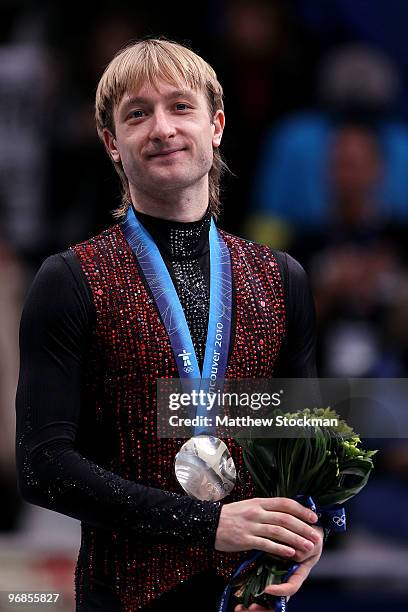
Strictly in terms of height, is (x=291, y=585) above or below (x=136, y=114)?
below

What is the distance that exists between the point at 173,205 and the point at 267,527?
77 centimetres

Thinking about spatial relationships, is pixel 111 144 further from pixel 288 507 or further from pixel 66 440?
pixel 288 507

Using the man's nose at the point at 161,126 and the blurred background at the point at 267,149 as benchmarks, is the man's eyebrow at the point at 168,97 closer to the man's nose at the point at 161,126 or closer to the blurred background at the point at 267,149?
the man's nose at the point at 161,126

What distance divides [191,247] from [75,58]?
3869mm

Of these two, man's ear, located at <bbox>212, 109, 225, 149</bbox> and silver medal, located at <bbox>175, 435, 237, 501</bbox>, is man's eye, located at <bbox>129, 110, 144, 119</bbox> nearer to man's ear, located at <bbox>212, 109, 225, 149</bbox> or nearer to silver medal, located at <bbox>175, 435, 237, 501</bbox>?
man's ear, located at <bbox>212, 109, 225, 149</bbox>

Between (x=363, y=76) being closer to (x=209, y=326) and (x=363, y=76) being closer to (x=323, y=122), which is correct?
(x=323, y=122)

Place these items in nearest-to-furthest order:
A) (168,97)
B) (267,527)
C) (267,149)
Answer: (267,527), (168,97), (267,149)

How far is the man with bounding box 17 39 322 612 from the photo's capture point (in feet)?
7.77

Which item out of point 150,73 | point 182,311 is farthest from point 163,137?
point 182,311

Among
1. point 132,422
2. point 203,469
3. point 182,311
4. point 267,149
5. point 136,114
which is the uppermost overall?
point 267,149

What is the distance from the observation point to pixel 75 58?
631cm

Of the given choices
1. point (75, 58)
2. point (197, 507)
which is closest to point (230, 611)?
point (197, 507)

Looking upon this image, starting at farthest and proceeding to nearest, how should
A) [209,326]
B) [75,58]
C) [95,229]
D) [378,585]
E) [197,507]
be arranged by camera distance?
[75,58] < [95,229] < [378,585] < [209,326] < [197,507]

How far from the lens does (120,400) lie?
8.25ft
